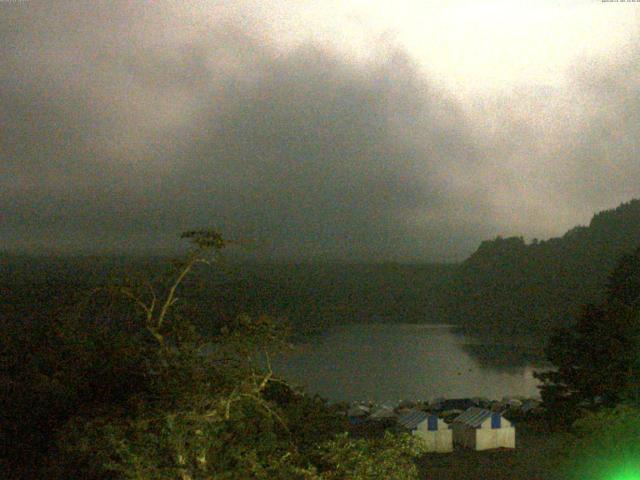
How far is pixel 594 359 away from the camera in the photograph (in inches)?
728

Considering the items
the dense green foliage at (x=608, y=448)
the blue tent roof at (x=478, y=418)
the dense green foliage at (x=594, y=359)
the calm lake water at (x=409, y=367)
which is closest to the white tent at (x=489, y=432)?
the blue tent roof at (x=478, y=418)

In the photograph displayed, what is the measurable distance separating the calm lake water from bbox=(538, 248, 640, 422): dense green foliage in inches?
814

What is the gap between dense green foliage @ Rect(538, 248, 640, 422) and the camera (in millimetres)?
17391

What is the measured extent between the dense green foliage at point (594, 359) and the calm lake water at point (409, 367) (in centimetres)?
2069

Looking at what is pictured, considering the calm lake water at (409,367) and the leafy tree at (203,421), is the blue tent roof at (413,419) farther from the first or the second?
the calm lake water at (409,367)

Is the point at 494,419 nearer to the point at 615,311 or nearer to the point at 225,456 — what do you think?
the point at 615,311

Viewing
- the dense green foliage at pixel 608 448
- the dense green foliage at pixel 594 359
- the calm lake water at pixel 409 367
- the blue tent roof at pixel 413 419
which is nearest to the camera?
the dense green foliage at pixel 608 448

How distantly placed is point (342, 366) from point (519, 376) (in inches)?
592

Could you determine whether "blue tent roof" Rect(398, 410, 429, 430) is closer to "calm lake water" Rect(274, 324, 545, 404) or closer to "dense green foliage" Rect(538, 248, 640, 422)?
"dense green foliage" Rect(538, 248, 640, 422)

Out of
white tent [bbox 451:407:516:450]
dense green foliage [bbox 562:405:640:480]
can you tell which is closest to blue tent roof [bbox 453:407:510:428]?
white tent [bbox 451:407:516:450]

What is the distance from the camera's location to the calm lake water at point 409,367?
50.0 meters

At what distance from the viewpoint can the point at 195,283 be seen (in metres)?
6.64

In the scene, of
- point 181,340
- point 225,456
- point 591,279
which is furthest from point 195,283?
point 591,279

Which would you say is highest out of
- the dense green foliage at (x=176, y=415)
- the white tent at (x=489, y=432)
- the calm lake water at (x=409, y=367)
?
the dense green foliage at (x=176, y=415)
